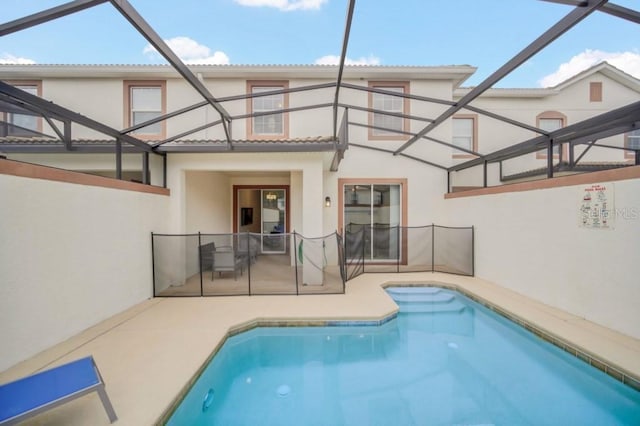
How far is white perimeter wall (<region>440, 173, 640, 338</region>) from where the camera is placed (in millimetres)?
4113

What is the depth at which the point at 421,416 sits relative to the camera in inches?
122

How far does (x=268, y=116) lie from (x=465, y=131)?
7.21 m

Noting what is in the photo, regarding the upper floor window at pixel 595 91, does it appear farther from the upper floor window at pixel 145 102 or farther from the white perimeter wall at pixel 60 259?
the white perimeter wall at pixel 60 259

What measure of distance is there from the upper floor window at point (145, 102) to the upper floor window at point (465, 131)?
9.96m

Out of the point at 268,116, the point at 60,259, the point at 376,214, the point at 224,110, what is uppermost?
the point at 268,116

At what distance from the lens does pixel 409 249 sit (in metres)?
9.03

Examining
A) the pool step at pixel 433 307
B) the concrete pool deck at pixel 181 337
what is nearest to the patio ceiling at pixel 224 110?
the concrete pool deck at pixel 181 337

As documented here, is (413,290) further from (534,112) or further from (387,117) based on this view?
(534,112)

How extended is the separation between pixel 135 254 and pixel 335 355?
4316mm

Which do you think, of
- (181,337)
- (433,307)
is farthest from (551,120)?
(181,337)

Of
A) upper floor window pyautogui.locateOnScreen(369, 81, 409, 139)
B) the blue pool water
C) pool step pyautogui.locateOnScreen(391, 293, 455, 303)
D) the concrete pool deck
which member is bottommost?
the blue pool water

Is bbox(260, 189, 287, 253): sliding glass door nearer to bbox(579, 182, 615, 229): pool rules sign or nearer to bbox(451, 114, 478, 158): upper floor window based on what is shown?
bbox(451, 114, 478, 158): upper floor window

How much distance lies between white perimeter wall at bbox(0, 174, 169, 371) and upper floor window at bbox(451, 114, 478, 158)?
1026 centimetres

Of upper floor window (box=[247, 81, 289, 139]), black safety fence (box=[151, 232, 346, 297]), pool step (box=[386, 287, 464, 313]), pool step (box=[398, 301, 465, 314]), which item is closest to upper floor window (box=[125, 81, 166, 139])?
upper floor window (box=[247, 81, 289, 139])
